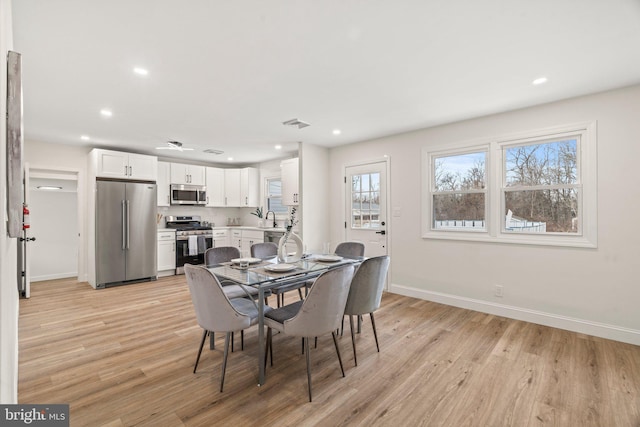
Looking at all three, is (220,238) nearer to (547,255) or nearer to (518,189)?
(518,189)

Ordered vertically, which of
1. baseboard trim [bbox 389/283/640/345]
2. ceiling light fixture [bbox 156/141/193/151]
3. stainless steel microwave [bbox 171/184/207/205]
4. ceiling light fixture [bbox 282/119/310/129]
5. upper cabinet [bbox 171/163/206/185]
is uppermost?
ceiling light fixture [bbox 282/119/310/129]

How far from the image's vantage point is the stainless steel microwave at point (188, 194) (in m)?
6.20

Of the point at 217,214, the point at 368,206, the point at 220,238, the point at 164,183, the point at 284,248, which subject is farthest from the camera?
the point at 217,214

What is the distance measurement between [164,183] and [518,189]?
6071 millimetres

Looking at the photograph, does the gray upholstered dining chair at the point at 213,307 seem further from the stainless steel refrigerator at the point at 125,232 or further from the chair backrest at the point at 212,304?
the stainless steel refrigerator at the point at 125,232

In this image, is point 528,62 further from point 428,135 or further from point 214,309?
point 214,309

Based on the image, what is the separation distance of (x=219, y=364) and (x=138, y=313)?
1.93 m

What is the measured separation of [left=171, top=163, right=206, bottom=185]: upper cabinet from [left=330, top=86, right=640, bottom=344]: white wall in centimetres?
418

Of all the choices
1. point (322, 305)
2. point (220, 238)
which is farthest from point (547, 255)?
point (220, 238)

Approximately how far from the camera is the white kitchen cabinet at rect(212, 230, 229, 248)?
6.57 m

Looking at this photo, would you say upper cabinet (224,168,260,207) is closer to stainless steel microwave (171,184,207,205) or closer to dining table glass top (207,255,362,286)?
stainless steel microwave (171,184,207,205)

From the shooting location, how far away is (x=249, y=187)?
693 centimetres

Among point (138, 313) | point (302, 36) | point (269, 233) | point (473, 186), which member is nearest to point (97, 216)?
point (138, 313)

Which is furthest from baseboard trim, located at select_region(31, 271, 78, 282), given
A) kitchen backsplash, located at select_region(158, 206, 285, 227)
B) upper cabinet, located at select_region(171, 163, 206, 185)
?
upper cabinet, located at select_region(171, 163, 206, 185)
